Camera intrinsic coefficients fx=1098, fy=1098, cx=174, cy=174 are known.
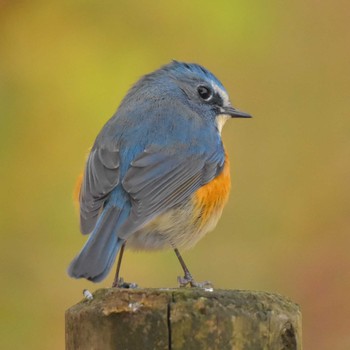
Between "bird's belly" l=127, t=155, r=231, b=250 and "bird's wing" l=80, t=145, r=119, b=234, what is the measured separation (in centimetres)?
37

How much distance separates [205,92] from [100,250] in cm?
259

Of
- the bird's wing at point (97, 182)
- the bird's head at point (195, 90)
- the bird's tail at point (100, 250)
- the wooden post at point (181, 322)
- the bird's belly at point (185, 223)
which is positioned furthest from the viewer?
the bird's head at point (195, 90)

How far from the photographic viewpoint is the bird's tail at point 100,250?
5090 millimetres

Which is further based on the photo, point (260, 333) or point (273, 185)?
point (273, 185)

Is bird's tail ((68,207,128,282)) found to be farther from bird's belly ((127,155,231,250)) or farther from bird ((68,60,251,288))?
bird's belly ((127,155,231,250))

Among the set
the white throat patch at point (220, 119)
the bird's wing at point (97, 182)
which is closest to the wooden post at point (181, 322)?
the bird's wing at point (97, 182)

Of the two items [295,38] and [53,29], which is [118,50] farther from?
[295,38]

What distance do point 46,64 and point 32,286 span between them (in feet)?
6.61

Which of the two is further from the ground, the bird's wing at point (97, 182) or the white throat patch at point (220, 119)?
the white throat patch at point (220, 119)

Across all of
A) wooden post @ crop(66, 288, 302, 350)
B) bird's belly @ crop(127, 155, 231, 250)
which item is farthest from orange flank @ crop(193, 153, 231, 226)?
wooden post @ crop(66, 288, 302, 350)

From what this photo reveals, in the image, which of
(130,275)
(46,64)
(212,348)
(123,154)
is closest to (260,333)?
(212,348)

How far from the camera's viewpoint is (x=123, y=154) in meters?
6.54

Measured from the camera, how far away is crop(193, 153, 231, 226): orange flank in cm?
661

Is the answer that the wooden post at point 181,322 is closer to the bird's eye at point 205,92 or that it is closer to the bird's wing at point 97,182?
the bird's wing at point 97,182
